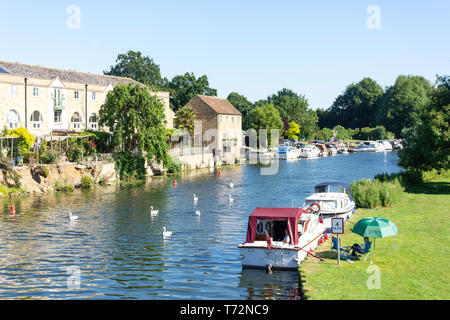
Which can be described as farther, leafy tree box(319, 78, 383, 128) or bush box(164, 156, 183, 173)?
leafy tree box(319, 78, 383, 128)

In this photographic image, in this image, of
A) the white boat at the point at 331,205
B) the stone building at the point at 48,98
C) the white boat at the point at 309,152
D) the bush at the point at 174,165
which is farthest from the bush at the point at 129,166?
the white boat at the point at 309,152

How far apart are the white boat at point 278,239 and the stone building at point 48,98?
4337cm

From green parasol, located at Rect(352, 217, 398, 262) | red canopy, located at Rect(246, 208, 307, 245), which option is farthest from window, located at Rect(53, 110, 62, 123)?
green parasol, located at Rect(352, 217, 398, 262)

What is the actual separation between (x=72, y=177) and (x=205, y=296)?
36.6 metres

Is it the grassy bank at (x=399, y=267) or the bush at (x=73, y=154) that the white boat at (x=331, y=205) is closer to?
the grassy bank at (x=399, y=267)

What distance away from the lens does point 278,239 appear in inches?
952

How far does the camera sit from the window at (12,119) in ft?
187

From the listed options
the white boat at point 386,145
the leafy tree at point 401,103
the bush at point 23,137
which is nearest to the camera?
the bush at point 23,137

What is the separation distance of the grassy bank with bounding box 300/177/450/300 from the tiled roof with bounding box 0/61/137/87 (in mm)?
47798

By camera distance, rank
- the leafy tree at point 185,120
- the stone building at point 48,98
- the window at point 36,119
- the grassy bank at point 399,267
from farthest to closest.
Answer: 1. the leafy tree at point 185,120
2. the window at point 36,119
3. the stone building at point 48,98
4. the grassy bank at point 399,267

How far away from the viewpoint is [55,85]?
62562 mm

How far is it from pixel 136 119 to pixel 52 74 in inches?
588

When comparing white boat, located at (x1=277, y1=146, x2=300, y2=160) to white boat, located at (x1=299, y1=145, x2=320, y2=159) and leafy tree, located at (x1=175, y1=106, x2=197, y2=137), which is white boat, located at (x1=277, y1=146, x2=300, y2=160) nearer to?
white boat, located at (x1=299, y1=145, x2=320, y2=159)

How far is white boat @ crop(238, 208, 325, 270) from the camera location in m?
21.9
